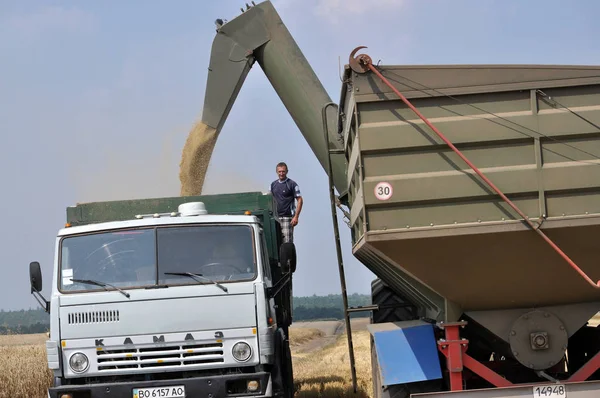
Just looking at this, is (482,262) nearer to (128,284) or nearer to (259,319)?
(259,319)

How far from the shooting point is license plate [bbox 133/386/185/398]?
8133 millimetres

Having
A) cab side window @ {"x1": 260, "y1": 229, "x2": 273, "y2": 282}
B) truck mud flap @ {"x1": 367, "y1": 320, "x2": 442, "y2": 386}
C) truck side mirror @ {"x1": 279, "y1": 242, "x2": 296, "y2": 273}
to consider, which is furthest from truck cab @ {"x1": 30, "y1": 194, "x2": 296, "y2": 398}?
truck mud flap @ {"x1": 367, "y1": 320, "x2": 442, "y2": 386}

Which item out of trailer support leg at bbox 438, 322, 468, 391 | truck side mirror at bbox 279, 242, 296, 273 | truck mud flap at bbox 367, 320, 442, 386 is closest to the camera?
trailer support leg at bbox 438, 322, 468, 391

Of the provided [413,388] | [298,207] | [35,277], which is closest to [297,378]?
[298,207]

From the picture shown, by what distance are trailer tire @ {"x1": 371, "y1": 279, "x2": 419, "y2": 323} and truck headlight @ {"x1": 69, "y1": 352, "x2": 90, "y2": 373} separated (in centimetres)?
359

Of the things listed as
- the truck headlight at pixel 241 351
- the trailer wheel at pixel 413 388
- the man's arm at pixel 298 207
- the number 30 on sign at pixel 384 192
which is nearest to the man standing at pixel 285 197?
the man's arm at pixel 298 207

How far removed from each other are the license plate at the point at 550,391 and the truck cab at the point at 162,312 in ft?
8.30

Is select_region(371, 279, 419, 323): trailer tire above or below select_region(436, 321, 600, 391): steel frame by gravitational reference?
above

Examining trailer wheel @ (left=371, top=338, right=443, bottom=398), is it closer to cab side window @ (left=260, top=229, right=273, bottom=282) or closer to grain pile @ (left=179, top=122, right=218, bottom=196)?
cab side window @ (left=260, top=229, right=273, bottom=282)

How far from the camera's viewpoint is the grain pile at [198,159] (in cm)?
1205

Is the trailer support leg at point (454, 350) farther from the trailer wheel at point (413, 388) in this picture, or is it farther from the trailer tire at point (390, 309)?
the trailer tire at point (390, 309)

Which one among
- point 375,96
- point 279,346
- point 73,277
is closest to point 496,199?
point 375,96

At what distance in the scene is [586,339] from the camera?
8.80m

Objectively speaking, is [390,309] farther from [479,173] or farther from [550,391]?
[479,173]
